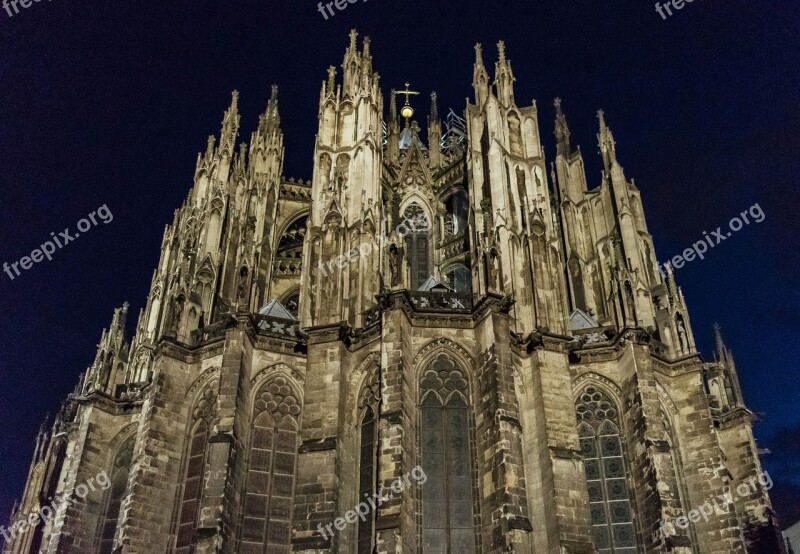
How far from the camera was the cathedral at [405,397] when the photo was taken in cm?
2508

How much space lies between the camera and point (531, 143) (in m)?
36.9

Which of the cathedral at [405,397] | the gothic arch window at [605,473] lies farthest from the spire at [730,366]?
the gothic arch window at [605,473]

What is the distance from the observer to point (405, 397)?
84.6ft

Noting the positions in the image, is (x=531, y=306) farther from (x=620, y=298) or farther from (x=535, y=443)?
(x=535, y=443)

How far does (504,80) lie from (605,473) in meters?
20.4

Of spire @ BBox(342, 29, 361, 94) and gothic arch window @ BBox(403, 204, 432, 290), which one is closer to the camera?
spire @ BBox(342, 29, 361, 94)

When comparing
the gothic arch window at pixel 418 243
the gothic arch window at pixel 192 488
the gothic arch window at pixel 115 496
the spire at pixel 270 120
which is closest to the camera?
the gothic arch window at pixel 192 488

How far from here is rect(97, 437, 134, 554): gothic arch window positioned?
2931 centimetres

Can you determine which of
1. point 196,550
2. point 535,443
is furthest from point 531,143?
point 196,550

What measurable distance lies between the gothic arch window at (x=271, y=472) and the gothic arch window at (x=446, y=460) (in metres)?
4.82

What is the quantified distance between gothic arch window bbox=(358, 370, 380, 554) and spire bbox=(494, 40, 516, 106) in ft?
56.2

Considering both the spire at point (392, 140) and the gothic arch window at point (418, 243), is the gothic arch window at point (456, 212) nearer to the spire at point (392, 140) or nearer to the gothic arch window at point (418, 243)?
the gothic arch window at point (418, 243)

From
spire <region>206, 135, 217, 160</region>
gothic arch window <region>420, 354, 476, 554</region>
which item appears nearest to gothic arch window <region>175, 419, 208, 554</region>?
gothic arch window <region>420, 354, 476, 554</region>

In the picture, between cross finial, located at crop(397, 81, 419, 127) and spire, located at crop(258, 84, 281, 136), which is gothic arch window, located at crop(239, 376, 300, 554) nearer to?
spire, located at crop(258, 84, 281, 136)
